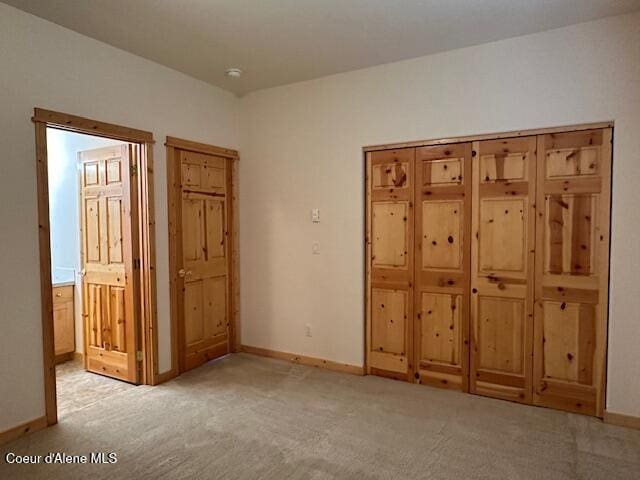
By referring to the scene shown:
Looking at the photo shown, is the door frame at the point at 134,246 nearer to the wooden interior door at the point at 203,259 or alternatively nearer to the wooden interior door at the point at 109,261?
the wooden interior door at the point at 109,261

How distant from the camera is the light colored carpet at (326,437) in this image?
2.39 metres

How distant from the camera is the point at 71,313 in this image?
14.1 feet

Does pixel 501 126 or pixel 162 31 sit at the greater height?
pixel 162 31

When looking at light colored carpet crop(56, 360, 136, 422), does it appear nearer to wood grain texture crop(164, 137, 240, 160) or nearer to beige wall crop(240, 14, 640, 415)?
beige wall crop(240, 14, 640, 415)

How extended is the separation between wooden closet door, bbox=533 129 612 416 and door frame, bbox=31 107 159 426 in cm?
317

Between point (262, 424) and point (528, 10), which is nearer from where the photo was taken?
point (528, 10)

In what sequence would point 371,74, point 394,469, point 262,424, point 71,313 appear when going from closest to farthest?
point 394,469 → point 262,424 → point 371,74 → point 71,313

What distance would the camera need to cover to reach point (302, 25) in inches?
116

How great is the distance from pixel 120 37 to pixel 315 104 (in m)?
1.73

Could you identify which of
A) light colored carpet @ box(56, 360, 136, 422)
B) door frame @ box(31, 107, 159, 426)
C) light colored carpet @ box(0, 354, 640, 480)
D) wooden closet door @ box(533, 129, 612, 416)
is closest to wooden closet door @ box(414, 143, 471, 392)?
light colored carpet @ box(0, 354, 640, 480)

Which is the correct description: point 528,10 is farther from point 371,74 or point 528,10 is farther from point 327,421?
point 327,421

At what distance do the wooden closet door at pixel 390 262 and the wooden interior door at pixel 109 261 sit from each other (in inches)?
83.3

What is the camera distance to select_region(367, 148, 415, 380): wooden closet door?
3.66 m

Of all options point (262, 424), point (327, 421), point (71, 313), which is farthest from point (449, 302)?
point (71, 313)
